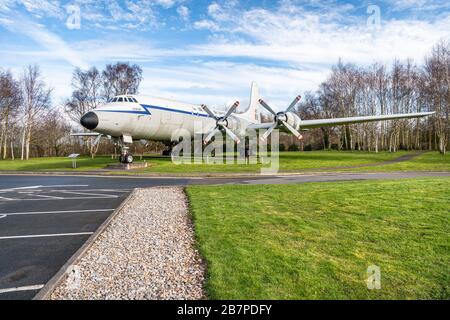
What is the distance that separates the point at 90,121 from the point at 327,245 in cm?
1759

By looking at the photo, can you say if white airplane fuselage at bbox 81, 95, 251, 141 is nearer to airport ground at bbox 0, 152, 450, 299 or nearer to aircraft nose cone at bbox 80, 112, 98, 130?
aircraft nose cone at bbox 80, 112, 98, 130

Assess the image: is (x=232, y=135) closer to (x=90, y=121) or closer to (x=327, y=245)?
(x=90, y=121)

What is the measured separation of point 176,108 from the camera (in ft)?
81.8

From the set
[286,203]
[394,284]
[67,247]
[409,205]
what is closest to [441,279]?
[394,284]

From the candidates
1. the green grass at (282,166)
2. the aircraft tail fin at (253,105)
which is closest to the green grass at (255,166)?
the green grass at (282,166)

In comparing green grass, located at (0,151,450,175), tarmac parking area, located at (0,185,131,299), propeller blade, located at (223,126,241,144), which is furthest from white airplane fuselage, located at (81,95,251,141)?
tarmac parking area, located at (0,185,131,299)

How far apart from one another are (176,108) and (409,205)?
20.0 metres

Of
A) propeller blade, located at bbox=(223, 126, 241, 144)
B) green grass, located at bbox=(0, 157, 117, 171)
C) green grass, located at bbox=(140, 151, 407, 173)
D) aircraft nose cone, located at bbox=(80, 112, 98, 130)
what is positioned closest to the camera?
aircraft nose cone, located at bbox=(80, 112, 98, 130)

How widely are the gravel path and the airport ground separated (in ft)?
0.95

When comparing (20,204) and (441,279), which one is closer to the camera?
(441,279)

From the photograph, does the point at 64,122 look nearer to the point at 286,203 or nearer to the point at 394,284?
the point at 286,203

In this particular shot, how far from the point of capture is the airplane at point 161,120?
2027cm

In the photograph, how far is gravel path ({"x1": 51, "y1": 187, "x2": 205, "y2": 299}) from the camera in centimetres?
376

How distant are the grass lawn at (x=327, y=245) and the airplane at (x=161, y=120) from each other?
13.3 meters
